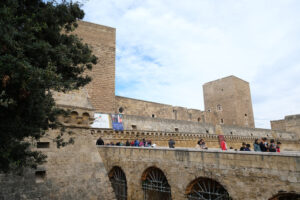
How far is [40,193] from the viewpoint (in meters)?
7.14

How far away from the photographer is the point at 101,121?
44.4 ft

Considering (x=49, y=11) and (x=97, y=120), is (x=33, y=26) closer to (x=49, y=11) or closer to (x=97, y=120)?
(x=49, y=11)

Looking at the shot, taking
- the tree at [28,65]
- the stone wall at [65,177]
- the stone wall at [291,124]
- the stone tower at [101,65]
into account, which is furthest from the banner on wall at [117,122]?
the stone wall at [291,124]

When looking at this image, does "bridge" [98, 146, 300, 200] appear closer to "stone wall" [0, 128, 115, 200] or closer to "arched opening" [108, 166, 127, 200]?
"arched opening" [108, 166, 127, 200]

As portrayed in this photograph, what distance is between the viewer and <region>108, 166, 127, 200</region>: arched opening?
9598 millimetres

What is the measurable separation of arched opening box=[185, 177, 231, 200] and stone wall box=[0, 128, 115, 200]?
11.5 ft

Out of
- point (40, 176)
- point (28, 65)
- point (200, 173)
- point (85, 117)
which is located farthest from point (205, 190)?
point (28, 65)

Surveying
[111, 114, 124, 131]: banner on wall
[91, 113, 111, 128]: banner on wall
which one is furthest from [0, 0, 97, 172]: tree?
[111, 114, 124, 131]: banner on wall

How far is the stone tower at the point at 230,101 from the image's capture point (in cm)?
3256

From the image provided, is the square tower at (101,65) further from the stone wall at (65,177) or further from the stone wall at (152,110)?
the stone wall at (65,177)

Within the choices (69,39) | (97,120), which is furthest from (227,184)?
(97,120)

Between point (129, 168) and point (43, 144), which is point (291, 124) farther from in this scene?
point (43, 144)

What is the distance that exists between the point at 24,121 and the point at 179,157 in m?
4.96

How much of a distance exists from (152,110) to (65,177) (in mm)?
13325
